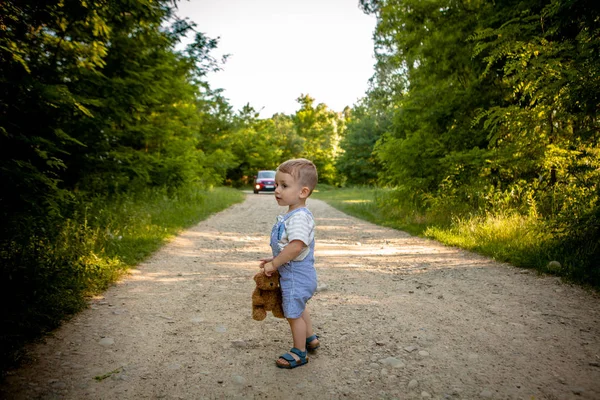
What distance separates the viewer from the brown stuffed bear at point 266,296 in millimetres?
3025

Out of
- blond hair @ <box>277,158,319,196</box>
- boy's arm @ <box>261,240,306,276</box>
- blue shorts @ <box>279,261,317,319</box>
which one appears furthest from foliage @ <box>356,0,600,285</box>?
boy's arm @ <box>261,240,306,276</box>

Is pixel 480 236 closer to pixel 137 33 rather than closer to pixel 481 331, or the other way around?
pixel 481 331

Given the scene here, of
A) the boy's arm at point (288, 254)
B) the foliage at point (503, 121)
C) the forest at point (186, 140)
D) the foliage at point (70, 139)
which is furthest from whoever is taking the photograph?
the foliage at point (503, 121)

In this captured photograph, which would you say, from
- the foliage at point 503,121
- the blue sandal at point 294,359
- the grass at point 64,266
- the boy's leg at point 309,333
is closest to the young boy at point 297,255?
the blue sandal at point 294,359

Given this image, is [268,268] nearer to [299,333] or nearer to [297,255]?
[297,255]

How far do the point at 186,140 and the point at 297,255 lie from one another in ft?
45.5

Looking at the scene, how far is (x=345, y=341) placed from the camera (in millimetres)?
3404

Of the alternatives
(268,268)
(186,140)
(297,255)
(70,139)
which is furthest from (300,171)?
(186,140)

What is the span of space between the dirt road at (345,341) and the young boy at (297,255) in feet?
0.69

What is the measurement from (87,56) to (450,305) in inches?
292

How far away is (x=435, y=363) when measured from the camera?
297cm

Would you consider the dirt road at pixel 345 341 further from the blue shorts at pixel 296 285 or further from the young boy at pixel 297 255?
the blue shorts at pixel 296 285

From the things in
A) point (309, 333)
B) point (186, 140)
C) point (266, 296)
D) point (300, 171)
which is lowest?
point (309, 333)

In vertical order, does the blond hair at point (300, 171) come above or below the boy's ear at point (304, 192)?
above
